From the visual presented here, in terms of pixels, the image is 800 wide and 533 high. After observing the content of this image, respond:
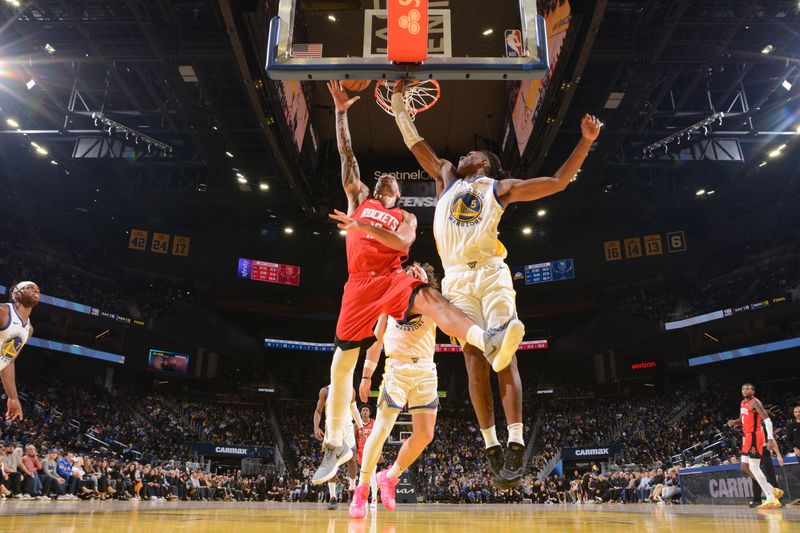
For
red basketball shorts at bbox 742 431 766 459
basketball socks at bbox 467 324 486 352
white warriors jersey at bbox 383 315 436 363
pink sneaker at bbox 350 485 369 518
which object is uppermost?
white warriors jersey at bbox 383 315 436 363

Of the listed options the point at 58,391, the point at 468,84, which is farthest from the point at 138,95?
the point at 58,391

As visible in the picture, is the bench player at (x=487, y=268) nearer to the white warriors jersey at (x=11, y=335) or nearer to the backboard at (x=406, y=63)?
the backboard at (x=406, y=63)

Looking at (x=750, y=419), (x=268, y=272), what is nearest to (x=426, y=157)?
(x=750, y=419)

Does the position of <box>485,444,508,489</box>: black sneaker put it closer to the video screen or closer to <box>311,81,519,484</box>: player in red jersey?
<box>311,81,519,484</box>: player in red jersey

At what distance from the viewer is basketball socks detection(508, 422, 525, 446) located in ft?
12.6

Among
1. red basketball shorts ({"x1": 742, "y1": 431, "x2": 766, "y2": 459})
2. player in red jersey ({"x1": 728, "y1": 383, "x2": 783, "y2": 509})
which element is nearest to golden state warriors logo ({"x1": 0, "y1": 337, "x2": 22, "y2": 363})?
player in red jersey ({"x1": 728, "y1": 383, "x2": 783, "y2": 509})

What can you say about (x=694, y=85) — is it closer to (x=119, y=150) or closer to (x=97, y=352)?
(x=119, y=150)

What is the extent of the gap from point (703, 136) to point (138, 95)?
17.3 m

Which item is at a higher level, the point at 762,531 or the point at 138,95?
the point at 138,95

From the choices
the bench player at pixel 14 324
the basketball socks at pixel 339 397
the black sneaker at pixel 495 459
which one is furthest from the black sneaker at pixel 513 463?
the bench player at pixel 14 324

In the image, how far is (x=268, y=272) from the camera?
30.5 m

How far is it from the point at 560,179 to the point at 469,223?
0.75m

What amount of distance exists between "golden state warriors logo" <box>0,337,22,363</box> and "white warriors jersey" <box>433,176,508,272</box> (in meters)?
4.15

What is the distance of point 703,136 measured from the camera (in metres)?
18.2
